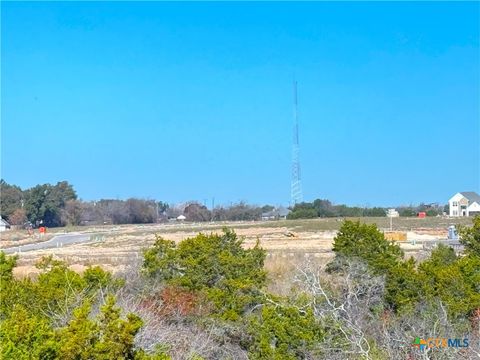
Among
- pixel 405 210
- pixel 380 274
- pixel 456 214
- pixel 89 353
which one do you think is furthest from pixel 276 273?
pixel 405 210

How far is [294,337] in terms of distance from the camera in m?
12.6

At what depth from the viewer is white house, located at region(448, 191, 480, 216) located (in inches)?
3656

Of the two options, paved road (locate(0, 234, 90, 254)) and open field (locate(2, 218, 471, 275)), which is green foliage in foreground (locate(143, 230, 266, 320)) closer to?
open field (locate(2, 218, 471, 275))

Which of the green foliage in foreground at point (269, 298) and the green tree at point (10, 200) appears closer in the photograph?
the green foliage in foreground at point (269, 298)

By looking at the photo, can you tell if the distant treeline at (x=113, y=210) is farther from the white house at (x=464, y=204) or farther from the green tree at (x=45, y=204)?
the white house at (x=464, y=204)

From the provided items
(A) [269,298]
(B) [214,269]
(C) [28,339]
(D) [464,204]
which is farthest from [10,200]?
(C) [28,339]

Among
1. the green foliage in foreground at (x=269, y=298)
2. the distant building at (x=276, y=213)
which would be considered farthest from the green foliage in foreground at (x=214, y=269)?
the distant building at (x=276, y=213)

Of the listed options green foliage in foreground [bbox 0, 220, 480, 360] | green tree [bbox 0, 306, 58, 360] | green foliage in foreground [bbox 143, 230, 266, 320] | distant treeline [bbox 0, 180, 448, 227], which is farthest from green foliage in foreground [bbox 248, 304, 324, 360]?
distant treeline [bbox 0, 180, 448, 227]

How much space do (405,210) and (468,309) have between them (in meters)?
90.2

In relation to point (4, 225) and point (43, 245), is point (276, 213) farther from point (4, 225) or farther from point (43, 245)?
point (43, 245)

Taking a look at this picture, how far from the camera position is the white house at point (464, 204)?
305ft

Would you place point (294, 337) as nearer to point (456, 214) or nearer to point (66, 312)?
point (66, 312)

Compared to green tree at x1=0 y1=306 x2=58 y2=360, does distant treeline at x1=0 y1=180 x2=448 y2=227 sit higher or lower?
higher

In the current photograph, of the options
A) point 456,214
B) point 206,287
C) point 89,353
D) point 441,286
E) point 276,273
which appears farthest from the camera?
point 456,214
